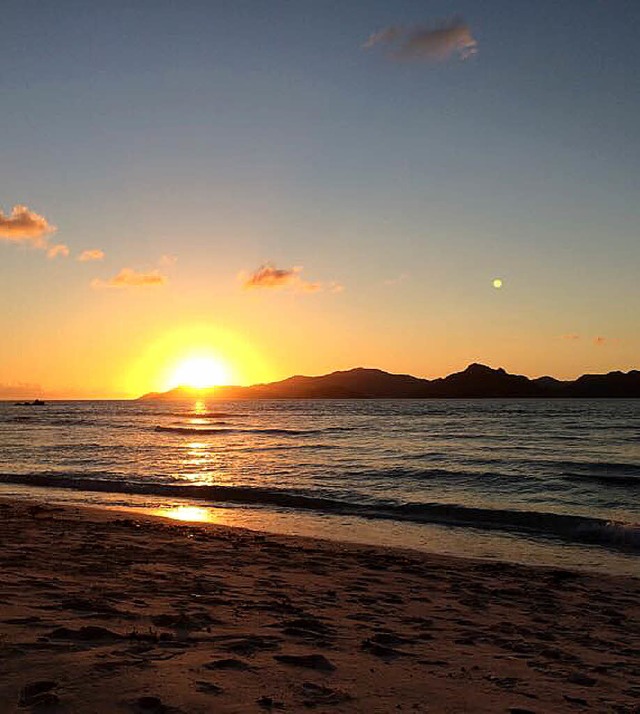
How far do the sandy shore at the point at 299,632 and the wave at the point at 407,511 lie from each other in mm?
4852

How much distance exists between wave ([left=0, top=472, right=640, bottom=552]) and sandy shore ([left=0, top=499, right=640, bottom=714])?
4.85 m

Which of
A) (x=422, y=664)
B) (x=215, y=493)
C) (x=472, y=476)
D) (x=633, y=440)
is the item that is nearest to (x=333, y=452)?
(x=472, y=476)

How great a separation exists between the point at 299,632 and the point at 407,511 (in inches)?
517

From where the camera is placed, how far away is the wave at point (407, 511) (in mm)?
16078

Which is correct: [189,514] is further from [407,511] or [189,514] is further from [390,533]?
[407,511]

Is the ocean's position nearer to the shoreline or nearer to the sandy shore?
the shoreline

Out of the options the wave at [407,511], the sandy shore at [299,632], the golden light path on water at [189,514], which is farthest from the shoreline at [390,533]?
the sandy shore at [299,632]

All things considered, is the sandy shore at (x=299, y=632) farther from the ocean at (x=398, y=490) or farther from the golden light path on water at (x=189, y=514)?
the golden light path on water at (x=189, y=514)

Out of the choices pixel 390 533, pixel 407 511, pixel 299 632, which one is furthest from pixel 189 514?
pixel 299 632

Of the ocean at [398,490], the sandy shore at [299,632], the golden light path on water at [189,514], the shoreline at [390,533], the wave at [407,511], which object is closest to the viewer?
the sandy shore at [299,632]

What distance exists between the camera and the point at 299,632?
6520mm

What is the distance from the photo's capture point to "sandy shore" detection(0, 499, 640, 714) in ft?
15.4

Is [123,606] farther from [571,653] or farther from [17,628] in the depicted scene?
[571,653]

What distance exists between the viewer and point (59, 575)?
28.3 feet
